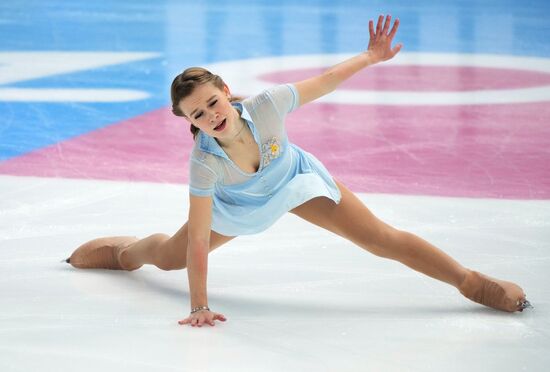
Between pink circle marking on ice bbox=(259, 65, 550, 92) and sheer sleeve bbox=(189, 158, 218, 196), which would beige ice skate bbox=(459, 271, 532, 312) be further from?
pink circle marking on ice bbox=(259, 65, 550, 92)

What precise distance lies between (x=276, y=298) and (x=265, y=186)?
1.53ft

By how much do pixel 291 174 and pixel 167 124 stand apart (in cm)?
347

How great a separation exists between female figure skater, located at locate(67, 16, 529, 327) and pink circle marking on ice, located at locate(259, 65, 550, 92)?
455 centimetres

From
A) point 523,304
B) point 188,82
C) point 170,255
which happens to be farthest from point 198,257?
point 523,304

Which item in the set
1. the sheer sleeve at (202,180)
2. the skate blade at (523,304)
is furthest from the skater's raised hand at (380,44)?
the skate blade at (523,304)

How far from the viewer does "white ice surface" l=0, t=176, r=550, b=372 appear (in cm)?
310

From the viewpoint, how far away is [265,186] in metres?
3.50

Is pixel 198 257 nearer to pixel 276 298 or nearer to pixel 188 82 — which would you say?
pixel 276 298

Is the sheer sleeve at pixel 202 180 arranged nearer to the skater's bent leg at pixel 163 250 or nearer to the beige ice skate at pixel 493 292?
the skater's bent leg at pixel 163 250

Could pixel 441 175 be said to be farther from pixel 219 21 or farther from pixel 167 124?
pixel 219 21

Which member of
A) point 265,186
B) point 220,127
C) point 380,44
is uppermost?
point 380,44

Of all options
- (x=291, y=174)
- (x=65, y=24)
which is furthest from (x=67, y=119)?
(x=65, y=24)

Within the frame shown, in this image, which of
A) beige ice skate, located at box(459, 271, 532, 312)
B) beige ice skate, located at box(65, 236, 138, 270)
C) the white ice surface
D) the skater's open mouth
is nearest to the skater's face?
the skater's open mouth

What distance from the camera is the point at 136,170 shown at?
5.70 metres
